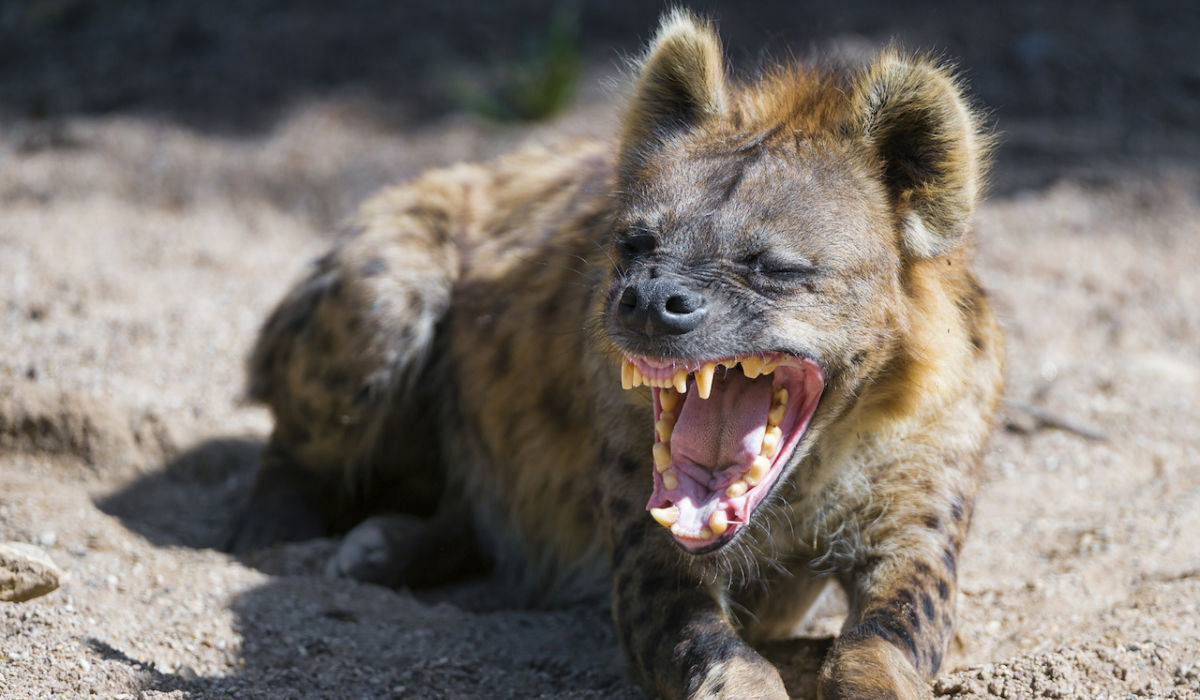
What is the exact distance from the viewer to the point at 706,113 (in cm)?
331

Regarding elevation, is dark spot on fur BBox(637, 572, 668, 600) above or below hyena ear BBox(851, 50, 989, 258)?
below

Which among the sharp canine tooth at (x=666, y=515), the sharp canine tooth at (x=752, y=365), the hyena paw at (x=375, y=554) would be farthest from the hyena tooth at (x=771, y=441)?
the hyena paw at (x=375, y=554)

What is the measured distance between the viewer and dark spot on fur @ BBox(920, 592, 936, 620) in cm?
309

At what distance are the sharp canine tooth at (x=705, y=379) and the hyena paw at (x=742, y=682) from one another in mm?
650

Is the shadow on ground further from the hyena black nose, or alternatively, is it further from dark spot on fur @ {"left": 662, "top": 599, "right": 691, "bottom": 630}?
the hyena black nose

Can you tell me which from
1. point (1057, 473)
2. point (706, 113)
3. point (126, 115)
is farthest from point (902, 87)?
point (126, 115)

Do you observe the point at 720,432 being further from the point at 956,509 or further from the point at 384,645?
the point at 384,645

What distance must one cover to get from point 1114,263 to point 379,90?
188 inches

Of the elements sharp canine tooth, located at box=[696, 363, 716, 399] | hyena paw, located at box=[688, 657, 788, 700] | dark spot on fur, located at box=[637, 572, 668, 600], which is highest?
sharp canine tooth, located at box=[696, 363, 716, 399]

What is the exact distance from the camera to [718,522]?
9.26ft

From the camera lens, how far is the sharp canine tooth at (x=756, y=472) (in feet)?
9.50

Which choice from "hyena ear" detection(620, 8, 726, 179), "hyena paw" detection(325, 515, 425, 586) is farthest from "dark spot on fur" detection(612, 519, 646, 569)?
"hyena paw" detection(325, 515, 425, 586)

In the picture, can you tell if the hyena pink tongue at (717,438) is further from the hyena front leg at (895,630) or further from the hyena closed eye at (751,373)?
the hyena front leg at (895,630)

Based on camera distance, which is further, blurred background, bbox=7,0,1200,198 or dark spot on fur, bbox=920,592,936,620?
blurred background, bbox=7,0,1200,198
